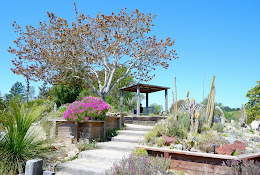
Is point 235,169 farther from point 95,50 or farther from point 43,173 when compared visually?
point 95,50

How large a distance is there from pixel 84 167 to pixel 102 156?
0.88 m

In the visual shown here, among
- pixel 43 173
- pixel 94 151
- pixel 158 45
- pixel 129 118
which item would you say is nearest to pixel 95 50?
pixel 158 45

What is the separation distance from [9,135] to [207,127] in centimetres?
687

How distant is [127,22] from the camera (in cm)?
1592

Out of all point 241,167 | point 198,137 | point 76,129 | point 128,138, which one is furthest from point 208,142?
point 76,129

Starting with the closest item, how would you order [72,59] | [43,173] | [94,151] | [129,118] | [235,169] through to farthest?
[43,173] → [235,169] → [94,151] → [129,118] → [72,59]

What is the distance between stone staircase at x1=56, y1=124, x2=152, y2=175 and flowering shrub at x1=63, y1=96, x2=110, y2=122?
1097 mm

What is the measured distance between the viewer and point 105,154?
685 cm

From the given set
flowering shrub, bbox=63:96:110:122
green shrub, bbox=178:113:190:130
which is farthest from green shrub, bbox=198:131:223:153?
flowering shrub, bbox=63:96:110:122

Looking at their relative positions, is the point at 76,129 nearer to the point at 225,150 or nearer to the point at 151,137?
the point at 151,137

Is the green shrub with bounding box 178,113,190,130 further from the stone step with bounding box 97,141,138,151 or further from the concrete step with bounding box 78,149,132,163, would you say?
the concrete step with bounding box 78,149,132,163

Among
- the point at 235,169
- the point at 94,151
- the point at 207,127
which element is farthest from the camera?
the point at 207,127

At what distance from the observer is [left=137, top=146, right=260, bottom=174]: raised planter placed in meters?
5.34

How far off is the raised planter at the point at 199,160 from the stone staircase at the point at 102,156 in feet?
5.28
